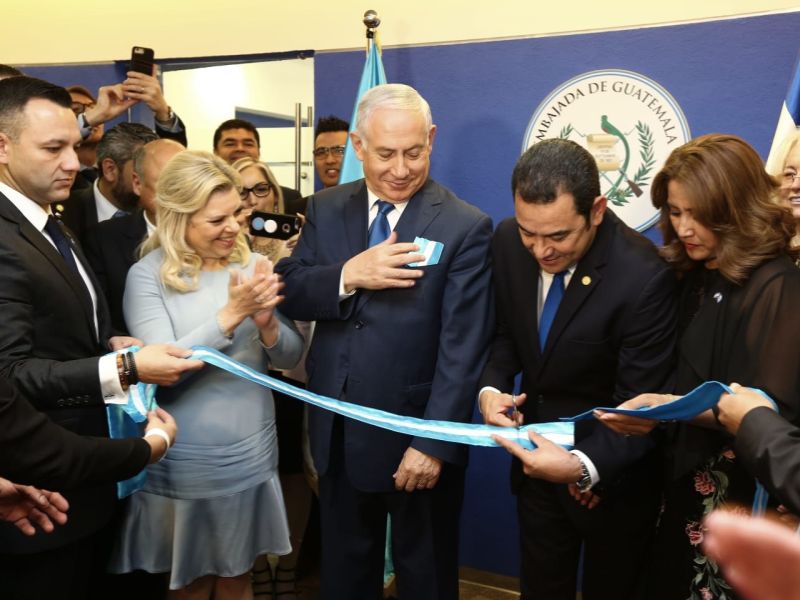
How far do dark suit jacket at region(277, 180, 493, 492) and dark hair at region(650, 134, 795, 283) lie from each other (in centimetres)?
68

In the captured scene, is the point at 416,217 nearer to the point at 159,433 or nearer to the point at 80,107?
the point at 159,433

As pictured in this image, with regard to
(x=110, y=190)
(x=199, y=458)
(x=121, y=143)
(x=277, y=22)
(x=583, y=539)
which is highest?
(x=277, y=22)

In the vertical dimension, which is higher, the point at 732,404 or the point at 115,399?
the point at 732,404

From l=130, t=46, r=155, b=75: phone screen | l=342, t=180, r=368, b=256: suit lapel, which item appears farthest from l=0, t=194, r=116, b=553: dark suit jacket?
l=130, t=46, r=155, b=75: phone screen

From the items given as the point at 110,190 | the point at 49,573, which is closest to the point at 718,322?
the point at 49,573

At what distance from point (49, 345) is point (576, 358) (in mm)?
1535

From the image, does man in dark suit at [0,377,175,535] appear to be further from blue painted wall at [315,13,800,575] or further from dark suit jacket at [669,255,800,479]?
blue painted wall at [315,13,800,575]

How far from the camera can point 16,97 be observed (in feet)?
7.73

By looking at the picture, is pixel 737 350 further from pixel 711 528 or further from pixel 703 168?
pixel 711 528

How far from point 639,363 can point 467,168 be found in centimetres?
203

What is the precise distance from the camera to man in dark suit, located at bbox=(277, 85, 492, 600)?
2.50 meters

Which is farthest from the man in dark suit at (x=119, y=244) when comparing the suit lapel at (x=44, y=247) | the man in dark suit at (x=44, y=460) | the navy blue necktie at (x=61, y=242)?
the man in dark suit at (x=44, y=460)

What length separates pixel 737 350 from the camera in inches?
83.4

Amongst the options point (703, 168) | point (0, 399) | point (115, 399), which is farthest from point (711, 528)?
point (115, 399)
